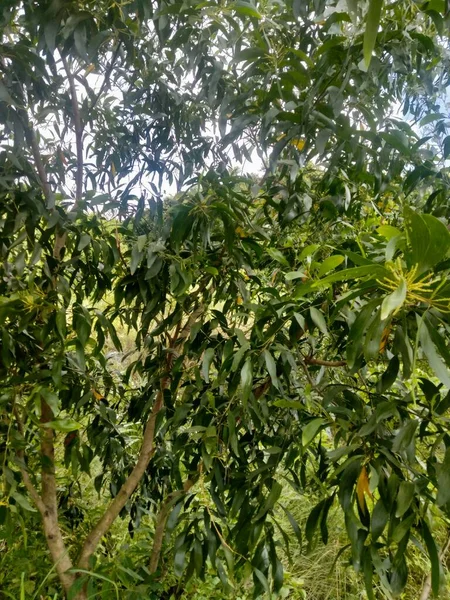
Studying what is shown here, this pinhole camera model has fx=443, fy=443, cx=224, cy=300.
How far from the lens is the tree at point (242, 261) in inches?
20.1

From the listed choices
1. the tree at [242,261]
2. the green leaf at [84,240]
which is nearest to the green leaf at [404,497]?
the tree at [242,261]

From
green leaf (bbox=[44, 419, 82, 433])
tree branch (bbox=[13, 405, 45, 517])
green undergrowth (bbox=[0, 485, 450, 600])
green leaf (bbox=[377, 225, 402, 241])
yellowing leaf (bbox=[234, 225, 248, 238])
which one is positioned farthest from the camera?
green undergrowth (bbox=[0, 485, 450, 600])

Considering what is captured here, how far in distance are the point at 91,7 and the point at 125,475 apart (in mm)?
1047

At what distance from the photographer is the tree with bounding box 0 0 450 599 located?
0.51 m

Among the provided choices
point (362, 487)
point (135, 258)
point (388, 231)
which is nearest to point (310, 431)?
point (362, 487)

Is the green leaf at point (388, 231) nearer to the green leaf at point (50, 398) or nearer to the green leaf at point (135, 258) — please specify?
the green leaf at point (135, 258)

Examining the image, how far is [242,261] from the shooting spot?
29.0 inches

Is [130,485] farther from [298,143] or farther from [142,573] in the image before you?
[298,143]

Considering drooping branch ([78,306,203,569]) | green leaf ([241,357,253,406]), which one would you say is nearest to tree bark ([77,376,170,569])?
drooping branch ([78,306,203,569])

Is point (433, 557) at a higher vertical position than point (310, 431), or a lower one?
lower

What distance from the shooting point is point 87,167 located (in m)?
1.08

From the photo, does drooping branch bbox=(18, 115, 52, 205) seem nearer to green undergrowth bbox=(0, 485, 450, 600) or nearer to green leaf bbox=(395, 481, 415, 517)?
green leaf bbox=(395, 481, 415, 517)

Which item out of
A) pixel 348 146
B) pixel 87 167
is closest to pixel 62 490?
pixel 87 167

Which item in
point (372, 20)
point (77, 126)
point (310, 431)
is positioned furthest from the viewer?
point (77, 126)
